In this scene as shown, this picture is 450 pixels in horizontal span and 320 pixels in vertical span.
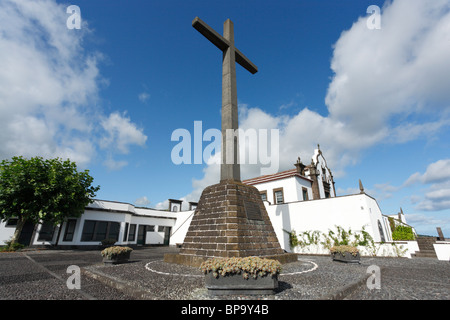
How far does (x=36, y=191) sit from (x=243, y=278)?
19.7m

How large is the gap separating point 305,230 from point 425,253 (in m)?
7.69

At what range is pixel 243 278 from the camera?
4207 mm

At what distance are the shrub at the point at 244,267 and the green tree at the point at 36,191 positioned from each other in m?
18.2

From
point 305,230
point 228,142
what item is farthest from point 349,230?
point 228,142

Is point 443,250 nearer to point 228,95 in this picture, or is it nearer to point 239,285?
point 239,285

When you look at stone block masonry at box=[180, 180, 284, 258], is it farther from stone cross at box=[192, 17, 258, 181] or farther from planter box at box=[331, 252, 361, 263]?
planter box at box=[331, 252, 361, 263]

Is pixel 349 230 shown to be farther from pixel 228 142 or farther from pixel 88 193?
pixel 88 193

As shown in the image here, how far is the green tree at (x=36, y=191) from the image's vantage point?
52.8ft

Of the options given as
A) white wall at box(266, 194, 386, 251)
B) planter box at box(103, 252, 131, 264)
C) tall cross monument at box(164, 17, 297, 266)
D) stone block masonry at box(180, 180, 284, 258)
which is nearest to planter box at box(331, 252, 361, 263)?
tall cross monument at box(164, 17, 297, 266)

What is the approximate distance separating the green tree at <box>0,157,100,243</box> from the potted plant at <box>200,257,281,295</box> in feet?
59.8

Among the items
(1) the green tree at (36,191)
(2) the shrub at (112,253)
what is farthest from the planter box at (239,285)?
(1) the green tree at (36,191)

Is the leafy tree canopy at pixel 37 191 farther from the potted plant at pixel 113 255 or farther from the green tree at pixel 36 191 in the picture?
the potted plant at pixel 113 255

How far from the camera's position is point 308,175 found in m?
24.6

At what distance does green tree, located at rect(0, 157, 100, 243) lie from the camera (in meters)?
16.1
